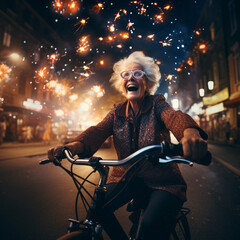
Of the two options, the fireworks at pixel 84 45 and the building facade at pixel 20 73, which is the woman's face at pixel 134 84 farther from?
the building facade at pixel 20 73

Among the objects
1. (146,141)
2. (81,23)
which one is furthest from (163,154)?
(81,23)

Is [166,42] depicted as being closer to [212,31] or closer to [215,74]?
[215,74]

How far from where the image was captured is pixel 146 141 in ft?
6.28

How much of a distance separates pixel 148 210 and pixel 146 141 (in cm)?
58

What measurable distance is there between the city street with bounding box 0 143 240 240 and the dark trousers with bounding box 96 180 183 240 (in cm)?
176

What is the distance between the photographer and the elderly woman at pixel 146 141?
1505mm

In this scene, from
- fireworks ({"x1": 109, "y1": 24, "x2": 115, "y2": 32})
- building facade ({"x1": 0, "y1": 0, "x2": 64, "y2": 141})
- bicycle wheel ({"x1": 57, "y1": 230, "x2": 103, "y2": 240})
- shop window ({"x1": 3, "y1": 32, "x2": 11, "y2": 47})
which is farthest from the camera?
shop window ({"x1": 3, "y1": 32, "x2": 11, "y2": 47})

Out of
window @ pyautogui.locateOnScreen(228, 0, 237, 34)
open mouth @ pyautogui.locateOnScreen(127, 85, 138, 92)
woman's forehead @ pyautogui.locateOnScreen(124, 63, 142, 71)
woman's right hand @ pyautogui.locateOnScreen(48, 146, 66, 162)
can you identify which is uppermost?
window @ pyautogui.locateOnScreen(228, 0, 237, 34)

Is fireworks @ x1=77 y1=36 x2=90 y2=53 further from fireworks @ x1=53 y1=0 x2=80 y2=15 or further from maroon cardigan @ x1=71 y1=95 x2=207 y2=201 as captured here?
maroon cardigan @ x1=71 y1=95 x2=207 y2=201

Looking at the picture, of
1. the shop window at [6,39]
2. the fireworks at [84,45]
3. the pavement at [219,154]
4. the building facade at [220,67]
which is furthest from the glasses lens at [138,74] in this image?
the shop window at [6,39]

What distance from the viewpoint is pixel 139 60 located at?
236 centimetres

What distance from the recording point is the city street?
3189 mm

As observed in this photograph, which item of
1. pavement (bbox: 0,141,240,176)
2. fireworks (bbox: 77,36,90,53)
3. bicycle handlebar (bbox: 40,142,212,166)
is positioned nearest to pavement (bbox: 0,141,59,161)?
pavement (bbox: 0,141,240,176)

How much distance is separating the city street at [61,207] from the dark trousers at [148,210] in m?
1.76
